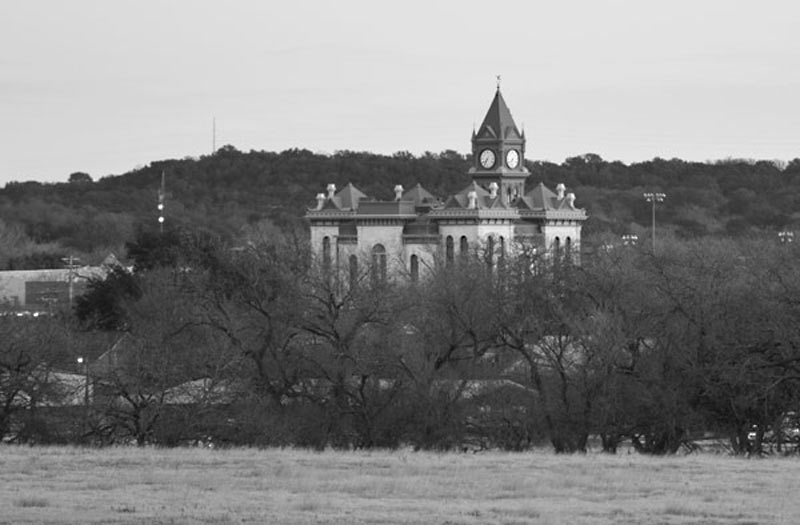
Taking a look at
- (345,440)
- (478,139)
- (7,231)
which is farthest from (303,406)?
(7,231)

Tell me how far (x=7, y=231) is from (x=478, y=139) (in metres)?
70.9

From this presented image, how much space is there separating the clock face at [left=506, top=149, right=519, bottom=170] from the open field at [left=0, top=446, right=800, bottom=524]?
225 feet

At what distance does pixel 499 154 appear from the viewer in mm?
105000

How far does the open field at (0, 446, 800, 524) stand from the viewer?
27.1 meters

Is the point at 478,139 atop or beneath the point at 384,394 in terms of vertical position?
atop

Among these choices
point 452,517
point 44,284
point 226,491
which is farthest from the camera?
point 44,284

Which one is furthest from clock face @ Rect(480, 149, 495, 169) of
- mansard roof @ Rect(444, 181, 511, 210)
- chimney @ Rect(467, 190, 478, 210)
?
chimney @ Rect(467, 190, 478, 210)

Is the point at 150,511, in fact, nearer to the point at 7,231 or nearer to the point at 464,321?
the point at 464,321

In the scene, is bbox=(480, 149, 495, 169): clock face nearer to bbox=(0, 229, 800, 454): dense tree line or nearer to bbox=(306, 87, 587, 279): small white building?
bbox=(306, 87, 587, 279): small white building

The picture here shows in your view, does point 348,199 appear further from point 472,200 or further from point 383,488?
point 383,488

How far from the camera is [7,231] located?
16812 centimetres

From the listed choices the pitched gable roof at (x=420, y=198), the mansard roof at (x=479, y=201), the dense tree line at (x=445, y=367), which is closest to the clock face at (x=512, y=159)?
the pitched gable roof at (x=420, y=198)

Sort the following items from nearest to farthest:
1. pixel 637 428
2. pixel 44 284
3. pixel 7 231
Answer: pixel 637 428 < pixel 44 284 < pixel 7 231

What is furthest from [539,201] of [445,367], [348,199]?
[445,367]
